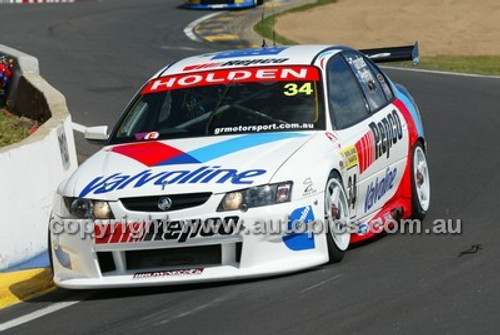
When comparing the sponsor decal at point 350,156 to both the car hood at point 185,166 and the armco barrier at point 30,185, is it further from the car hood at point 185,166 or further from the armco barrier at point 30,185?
the armco barrier at point 30,185

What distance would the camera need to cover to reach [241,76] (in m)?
8.71

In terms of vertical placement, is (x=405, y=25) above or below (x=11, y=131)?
below

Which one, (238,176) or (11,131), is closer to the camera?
(238,176)

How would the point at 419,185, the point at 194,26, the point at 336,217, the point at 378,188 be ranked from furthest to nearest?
1. the point at 194,26
2. the point at 419,185
3. the point at 378,188
4. the point at 336,217

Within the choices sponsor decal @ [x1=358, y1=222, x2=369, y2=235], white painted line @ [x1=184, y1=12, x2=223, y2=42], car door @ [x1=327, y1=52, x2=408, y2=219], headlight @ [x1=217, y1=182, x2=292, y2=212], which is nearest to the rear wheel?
car door @ [x1=327, y1=52, x2=408, y2=219]

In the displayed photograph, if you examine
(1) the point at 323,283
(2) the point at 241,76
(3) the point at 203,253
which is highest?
(2) the point at 241,76

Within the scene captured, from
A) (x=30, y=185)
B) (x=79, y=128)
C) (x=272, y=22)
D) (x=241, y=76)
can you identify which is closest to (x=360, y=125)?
(x=241, y=76)

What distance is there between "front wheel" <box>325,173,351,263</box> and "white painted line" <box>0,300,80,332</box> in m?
1.64

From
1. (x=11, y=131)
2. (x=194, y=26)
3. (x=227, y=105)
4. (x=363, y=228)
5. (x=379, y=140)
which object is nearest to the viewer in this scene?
Result: (x=363, y=228)

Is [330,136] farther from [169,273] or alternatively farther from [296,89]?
[169,273]

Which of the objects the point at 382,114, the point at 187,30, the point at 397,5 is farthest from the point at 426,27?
the point at 382,114

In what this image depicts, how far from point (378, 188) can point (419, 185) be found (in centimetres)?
87

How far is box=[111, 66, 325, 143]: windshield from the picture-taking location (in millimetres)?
8352

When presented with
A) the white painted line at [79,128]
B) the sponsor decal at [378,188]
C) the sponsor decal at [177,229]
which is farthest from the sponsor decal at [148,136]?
the white painted line at [79,128]
